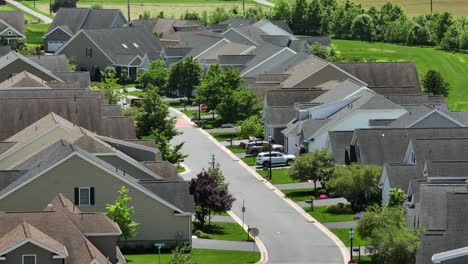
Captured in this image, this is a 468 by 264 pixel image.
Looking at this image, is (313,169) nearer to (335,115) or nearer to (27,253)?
(335,115)

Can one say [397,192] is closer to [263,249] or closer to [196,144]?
[263,249]

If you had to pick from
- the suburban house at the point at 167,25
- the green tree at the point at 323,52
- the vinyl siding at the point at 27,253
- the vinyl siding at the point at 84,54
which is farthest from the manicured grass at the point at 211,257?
the suburban house at the point at 167,25

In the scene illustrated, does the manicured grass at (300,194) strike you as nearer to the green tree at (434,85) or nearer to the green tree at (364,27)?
the green tree at (434,85)

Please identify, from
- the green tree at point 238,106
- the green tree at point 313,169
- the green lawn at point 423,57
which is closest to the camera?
the green tree at point 313,169

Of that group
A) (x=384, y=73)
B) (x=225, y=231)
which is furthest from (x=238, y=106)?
(x=225, y=231)

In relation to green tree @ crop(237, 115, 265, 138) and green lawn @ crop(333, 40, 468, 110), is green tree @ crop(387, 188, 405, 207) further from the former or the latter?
green lawn @ crop(333, 40, 468, 110)

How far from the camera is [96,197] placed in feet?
223

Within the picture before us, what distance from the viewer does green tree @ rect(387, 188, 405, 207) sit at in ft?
243

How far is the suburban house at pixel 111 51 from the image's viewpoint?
15612 cm

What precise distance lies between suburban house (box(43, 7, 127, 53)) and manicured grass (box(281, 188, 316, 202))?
87.6m

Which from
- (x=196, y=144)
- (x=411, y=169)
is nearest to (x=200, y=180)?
(x=411, y=169)

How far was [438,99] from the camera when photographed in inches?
4434

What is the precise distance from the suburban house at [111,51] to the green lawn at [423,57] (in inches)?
835

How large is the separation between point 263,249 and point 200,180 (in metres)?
5.81
